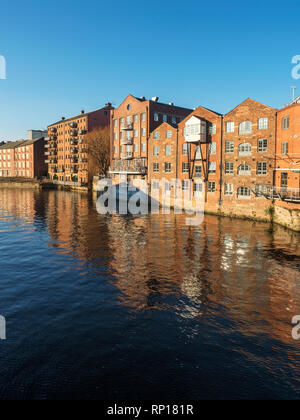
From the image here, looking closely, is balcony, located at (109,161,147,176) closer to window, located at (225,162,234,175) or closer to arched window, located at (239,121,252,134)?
window, located at (225,162,234,175)

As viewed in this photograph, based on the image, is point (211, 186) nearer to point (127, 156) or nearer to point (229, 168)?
point (229, 168)

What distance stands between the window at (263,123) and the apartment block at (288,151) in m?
1.57

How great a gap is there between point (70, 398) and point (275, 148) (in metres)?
36.1

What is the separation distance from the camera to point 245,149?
40094 mm

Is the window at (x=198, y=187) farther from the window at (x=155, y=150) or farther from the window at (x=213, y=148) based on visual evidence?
the window at (x=155, y=150)

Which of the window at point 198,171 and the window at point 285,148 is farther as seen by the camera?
the window at point 198,171

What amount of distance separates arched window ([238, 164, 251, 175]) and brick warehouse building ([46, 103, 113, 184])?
5045 centimetres

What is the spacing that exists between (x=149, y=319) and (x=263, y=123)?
33.0 meters

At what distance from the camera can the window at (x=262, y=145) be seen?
38.1 meters

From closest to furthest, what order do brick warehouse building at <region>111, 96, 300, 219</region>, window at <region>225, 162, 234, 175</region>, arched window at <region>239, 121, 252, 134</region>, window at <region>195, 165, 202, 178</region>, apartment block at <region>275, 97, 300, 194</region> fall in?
1. apartment block at <region>275, 97, 300, 194</region>
2. brick warehouse building at <region>111, 96, 300, 219</region>
3. arched window at <region>239, 121, 252, 134</region>
4. window at <region>225, 162, 234, 175</region>
5. window at <region>195, 165, 202, 178</region>

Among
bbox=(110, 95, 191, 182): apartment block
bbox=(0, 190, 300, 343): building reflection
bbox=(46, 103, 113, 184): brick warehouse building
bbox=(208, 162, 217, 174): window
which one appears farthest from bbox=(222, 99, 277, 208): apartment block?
bbox=(46, 103, 113, 184): brick warehouse building

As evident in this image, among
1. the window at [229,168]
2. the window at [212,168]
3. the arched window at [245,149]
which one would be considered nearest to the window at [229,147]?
the arched window at [245,149]

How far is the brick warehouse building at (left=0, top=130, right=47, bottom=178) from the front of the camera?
113562 millimetres
